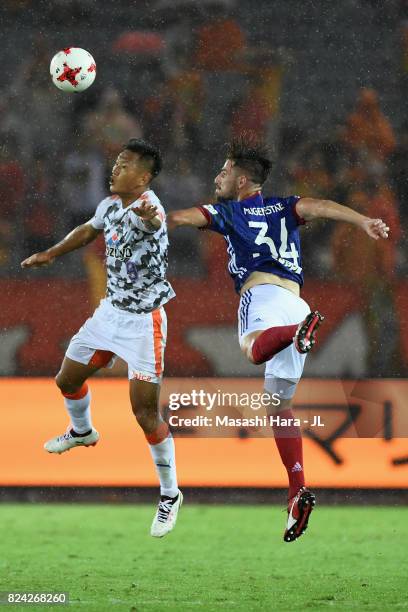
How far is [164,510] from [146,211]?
191 centimetres

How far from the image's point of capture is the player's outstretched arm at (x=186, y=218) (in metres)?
5.87

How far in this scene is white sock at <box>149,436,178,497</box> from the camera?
6.46 meters

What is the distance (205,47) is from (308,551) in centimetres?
718

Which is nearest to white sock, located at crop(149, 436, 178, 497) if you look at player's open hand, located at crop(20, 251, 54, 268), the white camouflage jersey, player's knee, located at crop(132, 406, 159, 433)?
player's knee, located at crop(132, 406, 159, 433)

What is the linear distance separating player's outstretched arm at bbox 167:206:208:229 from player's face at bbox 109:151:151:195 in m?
0.34

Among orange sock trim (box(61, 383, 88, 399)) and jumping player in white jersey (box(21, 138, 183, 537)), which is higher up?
jumping player in white jersey (box(21, 138, 183, 537))

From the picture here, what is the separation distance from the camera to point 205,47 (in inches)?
535

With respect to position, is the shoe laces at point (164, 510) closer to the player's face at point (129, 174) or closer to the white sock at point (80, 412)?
the white sock at point (80, 412)

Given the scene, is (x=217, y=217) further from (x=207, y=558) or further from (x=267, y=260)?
(x=207, y=558)

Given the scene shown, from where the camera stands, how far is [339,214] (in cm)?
591

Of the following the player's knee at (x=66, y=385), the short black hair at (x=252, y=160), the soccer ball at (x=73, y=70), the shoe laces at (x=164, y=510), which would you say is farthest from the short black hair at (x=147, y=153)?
the shoe laces at (x=164, y=510)

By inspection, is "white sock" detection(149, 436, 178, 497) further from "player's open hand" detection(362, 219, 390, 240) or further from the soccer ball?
the soccer ball

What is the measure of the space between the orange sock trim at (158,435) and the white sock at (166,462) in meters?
0.02

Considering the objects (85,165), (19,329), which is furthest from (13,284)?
(85,165)
